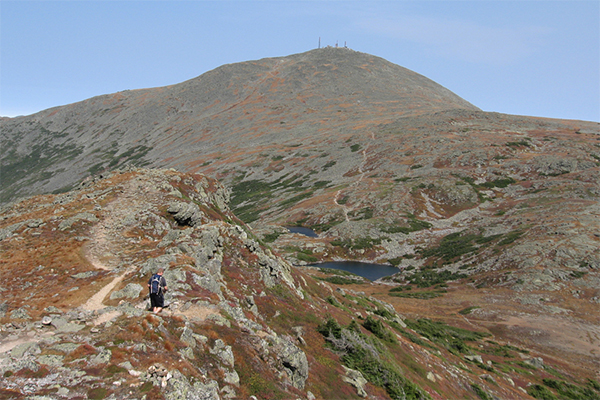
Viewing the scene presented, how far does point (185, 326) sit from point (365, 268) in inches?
3643

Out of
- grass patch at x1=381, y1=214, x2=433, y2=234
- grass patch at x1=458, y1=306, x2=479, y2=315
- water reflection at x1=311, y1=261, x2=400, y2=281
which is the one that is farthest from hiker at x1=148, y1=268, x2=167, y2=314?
grass patch at x1=381, y1=214, x2=433, y2=234

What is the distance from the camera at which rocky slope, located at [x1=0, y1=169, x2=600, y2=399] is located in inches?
450

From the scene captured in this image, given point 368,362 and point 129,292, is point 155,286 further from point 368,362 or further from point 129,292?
point 368,362

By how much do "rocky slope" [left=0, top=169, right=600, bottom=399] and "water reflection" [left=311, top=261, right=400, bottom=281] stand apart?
5031 centimetres

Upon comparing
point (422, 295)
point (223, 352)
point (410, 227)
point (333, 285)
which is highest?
point (223, 352)

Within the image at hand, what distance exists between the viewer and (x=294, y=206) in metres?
147

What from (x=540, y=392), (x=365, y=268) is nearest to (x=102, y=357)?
(x=540, y=392)

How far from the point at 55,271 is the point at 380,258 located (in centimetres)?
9539

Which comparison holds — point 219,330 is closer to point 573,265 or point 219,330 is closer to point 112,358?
point 112,358

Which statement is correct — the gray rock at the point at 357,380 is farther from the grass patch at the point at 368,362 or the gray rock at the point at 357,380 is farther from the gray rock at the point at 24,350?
the gray rock at the point at 24,350

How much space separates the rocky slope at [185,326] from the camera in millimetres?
11422

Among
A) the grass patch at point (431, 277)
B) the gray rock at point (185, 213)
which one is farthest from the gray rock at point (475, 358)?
the grass patch at point (431, 277)

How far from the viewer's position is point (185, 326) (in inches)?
571

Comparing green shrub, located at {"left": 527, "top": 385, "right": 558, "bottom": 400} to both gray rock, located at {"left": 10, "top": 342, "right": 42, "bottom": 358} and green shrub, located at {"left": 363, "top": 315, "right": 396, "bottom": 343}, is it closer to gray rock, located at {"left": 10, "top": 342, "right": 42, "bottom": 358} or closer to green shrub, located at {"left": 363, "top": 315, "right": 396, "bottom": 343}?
green shrub, located at {"left": 363, "top": 315, "right": 396, "bottom": 343}
